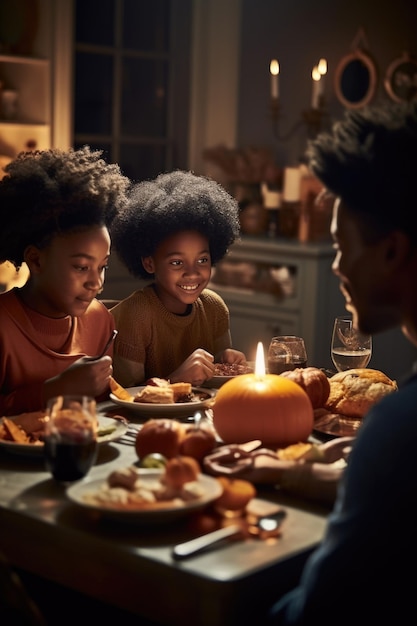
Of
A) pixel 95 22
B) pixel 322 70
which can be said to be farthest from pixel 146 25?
pixel 322 70

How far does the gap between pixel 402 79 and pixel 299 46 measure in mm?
670

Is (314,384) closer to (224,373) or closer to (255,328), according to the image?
(224,373)

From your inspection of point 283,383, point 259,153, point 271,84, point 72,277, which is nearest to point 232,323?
point 259,153

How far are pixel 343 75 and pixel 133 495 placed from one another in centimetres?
425

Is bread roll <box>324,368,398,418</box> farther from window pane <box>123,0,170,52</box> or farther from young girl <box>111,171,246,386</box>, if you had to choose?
window pane <box>123,0,170,52</box>

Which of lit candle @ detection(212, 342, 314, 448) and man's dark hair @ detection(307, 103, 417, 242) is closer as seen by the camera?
man's dark hair @ detection(307, 103, 417, 242)

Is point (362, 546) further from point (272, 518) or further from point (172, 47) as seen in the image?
point (172, 47)

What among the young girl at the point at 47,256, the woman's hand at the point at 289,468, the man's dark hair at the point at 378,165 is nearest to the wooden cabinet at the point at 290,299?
the young girl at the point at 47,256

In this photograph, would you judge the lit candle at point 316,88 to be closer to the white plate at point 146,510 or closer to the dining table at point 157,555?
the dining table at point 157,555

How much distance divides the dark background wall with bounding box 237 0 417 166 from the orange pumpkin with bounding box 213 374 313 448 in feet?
11.9

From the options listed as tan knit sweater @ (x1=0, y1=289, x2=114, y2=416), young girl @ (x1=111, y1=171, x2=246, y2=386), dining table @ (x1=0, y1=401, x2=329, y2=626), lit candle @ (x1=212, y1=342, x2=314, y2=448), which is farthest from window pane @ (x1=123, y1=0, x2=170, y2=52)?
dining table @ (x1=0, y1=401, x2=329, y2=626)

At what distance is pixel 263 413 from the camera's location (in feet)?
6.68

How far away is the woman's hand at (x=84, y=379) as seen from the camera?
86.7 inches

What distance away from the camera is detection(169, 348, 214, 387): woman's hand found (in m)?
2.60
